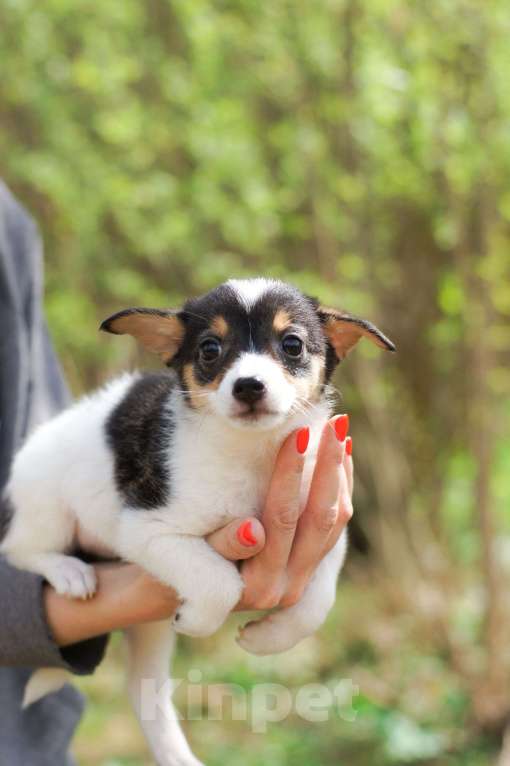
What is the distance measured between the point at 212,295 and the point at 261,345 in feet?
0.78

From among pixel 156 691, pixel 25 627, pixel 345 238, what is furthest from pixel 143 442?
pixel 345 238

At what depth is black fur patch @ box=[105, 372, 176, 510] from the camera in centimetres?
243

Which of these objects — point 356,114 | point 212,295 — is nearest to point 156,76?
point 356,114

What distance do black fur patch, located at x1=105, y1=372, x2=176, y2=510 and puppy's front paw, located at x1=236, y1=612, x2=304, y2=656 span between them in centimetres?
39

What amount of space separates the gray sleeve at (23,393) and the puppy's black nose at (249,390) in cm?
77

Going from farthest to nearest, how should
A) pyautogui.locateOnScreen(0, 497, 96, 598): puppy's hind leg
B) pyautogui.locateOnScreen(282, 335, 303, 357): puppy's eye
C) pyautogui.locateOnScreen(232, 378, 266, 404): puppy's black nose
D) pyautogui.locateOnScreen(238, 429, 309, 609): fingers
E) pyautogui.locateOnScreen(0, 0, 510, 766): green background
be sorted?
pyautogui.locateOnScreen(0, 0, 510, 766): green background → pyautogui.locateOnScreen(0, 497, 96, 598): puppy's hind leg → pyautogui.locateOnScreen(282, 335, 303, 357): puppy's eye → pyautogui.locateOnScreen(238, 429, 309, 609): fingers → pyautogui.locateOnScreen(232, 378, 266, 404): puppy's black nose

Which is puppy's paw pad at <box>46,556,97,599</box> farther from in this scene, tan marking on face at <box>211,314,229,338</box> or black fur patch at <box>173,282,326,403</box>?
tan marking on face at <box>211,314,229,338</box>

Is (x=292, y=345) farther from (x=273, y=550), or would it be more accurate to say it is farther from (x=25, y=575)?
(x=25, y=575)

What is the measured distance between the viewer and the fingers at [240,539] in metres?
2.23

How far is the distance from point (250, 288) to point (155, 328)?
0.28 meters

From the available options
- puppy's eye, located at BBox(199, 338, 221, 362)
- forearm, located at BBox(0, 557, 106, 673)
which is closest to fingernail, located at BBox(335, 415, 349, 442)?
puppy's eye, located at BBox(199, 338, 221, 362)

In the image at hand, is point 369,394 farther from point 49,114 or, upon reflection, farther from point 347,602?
point 49,114

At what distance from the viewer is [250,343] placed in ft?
7.61

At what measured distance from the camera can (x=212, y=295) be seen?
247 centimetres
